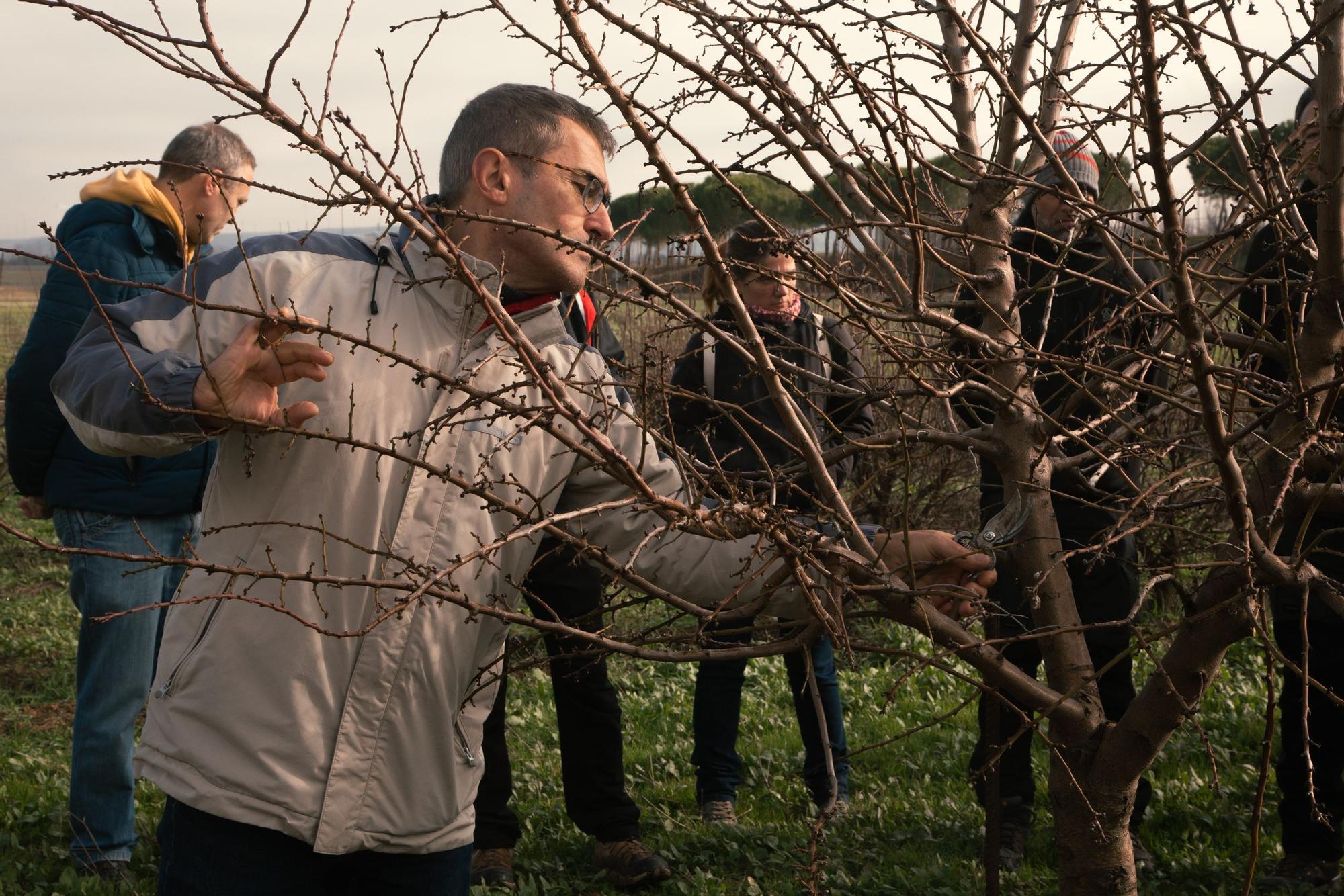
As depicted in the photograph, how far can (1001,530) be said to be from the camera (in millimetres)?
2191

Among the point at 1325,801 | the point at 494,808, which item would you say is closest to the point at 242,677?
the point at 494,808

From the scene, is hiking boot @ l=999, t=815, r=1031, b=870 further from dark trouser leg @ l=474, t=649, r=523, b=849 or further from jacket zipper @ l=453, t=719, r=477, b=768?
jacket zipper @ l=453, t=719, r=477, b=768

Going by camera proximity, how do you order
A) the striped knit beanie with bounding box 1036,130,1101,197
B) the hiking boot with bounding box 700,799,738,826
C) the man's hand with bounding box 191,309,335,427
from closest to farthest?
the man's hand with bounding box 191,309,335,427 → the striped knit beanie with bounding box 1036,130,1101,197 → the hiking boot with bounding box 700,799,738,826

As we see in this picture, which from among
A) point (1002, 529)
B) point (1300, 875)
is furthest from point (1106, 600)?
point (1002, 529)

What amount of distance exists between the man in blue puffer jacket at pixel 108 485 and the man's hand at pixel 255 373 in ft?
6.07

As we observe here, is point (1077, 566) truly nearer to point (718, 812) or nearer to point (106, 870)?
point (718, 812)

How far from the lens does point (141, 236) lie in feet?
12.0

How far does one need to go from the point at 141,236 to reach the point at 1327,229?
3.27 metres

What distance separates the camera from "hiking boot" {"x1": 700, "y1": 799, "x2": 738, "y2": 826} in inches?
162

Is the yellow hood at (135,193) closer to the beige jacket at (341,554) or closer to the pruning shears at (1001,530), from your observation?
the beige jacket at (341,554)

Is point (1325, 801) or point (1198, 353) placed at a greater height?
point (1198, 353)

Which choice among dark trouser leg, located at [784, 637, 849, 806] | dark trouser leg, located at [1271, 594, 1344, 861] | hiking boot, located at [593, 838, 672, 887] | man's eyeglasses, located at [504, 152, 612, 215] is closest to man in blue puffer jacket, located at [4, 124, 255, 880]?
hiking boot, located at [593, 838, 672, 887]

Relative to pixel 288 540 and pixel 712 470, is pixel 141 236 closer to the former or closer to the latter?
pixel 288 540

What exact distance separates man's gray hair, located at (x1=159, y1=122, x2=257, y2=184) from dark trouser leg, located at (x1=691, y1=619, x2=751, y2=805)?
7.64 ft
